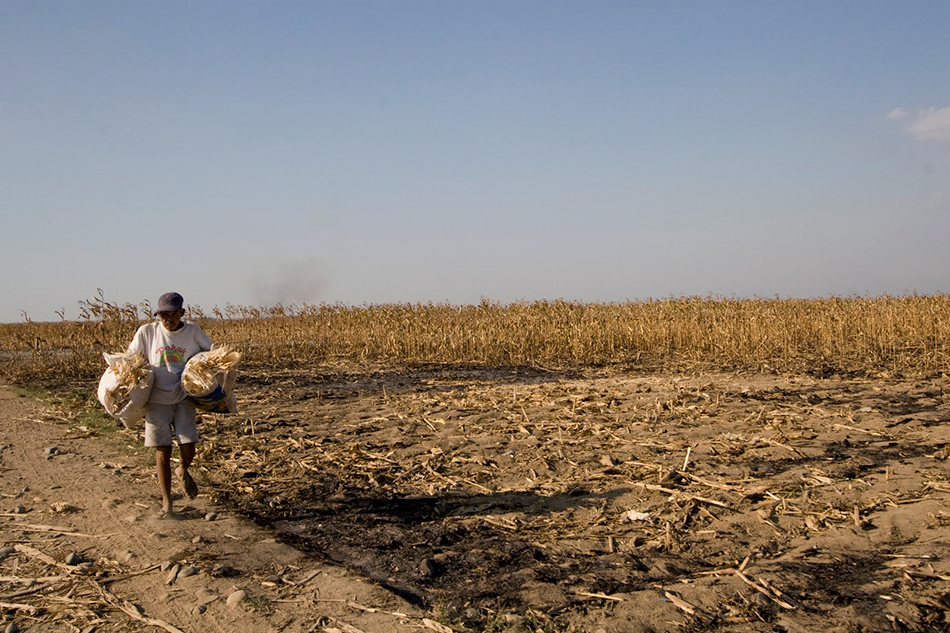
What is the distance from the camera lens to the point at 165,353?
253 inches

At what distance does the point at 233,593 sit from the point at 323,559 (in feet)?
2.79

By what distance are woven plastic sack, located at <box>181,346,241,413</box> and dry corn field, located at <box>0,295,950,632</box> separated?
1.20m

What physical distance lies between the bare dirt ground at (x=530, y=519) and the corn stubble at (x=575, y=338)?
6.66 m

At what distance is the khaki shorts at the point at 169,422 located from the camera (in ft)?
21.1

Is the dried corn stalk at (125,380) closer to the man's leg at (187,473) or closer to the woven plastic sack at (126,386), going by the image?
the woven plastic sack at (126,386)

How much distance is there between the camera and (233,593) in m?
4.68

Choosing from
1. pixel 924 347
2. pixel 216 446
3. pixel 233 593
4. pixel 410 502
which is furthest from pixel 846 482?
pixel 924 347

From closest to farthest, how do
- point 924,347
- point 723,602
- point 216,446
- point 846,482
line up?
1. point 723,602
2. point 846,482
3. point 216,446
4. point 924,347

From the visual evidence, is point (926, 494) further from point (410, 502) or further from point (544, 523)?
point (410, 502)

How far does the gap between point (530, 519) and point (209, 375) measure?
2912 mm

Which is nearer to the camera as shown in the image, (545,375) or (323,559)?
(323,559)

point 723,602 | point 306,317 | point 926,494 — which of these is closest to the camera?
point 723,602

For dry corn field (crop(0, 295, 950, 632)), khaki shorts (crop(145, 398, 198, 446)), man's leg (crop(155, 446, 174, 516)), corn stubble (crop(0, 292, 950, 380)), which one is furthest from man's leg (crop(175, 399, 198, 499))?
corn stubble (crop(0, 292, 950, 380))

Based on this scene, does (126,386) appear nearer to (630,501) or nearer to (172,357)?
(172,357)
